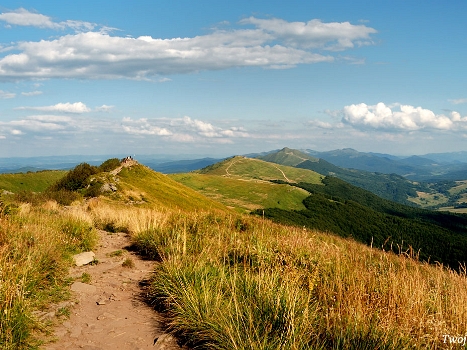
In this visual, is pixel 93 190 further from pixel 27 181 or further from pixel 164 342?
pixel 27 181

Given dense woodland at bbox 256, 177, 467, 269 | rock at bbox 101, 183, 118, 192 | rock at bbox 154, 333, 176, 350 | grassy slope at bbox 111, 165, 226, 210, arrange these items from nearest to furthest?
rock at bbox 154, 333, 176, 350 → rock at bbox 101, 183, 118, 192 → grassy slope at bbox 111, 165, 226, 210 → dense woodland at bbox 256, 177, 467, 269

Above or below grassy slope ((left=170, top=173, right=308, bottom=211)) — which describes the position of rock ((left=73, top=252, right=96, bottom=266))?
above

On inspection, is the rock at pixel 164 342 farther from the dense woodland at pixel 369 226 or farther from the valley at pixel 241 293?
the dense woodland at pixel 369 226

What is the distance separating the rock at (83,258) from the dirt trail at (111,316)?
308mm

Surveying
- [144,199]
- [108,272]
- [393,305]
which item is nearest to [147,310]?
[108,272]

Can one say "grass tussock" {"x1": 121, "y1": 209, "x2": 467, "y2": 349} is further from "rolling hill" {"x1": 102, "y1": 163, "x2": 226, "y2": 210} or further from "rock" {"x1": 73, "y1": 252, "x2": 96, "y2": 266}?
"rolling hill" {"x1": 102, "y1": 163, "x2": 226, "y2": 210}

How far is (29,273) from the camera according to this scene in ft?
22.1

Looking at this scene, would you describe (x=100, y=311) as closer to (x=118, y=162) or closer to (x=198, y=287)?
(x=198, y=287)

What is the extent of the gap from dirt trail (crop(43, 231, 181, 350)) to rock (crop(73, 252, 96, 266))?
0.31 metres

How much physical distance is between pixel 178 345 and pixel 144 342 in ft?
2.05

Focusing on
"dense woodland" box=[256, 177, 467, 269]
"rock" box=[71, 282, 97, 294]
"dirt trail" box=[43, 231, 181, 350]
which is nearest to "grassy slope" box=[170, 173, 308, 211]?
"dense woodland" box=[256, 177, 467, 269]

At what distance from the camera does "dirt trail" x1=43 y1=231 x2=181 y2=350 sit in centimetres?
559

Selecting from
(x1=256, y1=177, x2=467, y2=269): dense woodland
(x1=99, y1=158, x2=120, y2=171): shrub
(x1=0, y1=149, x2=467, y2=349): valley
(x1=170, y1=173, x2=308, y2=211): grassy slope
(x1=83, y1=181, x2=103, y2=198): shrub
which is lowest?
(x1=256, y1=177, x2=467, y2=269): dense woodland

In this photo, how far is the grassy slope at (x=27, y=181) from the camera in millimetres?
80550
